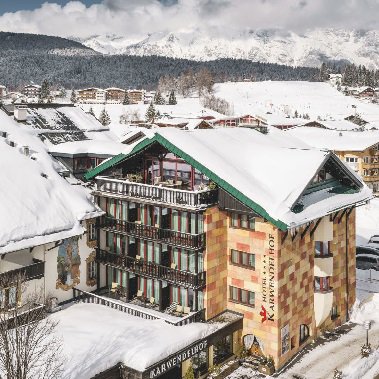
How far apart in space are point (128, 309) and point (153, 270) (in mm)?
2746

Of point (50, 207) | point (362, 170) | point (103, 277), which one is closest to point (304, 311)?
point (103, 277)

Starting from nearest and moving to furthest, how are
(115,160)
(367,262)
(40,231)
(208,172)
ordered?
(40,231)
(208,172)
(115,160)
(367,262)

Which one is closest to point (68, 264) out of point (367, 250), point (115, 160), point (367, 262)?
point (115, 160)

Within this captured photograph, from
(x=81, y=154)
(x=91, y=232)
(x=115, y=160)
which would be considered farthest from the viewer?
(x=81, y=154)

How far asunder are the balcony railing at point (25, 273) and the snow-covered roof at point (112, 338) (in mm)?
2617

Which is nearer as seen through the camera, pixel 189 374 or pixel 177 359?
pixel 177 359

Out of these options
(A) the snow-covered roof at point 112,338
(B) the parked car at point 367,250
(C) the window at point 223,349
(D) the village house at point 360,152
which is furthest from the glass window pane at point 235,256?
(D) the village house at point 360,152

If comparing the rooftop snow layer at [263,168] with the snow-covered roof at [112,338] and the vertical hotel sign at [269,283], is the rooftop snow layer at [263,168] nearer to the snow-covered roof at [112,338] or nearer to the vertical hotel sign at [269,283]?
the vertical hotel sign at [269,283]

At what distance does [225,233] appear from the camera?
3155 cm

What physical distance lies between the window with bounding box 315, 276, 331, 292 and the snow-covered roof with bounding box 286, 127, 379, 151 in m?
47.6

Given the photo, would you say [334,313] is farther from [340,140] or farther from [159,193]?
[340,140]

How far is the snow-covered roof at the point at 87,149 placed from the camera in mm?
36219

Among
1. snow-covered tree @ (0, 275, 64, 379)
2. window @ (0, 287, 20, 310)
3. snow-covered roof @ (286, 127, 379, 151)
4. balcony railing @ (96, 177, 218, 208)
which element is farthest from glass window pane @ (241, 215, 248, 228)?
snow-covered roof @ (286, 127, 379, 151)

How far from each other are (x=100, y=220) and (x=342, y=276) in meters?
16.7
